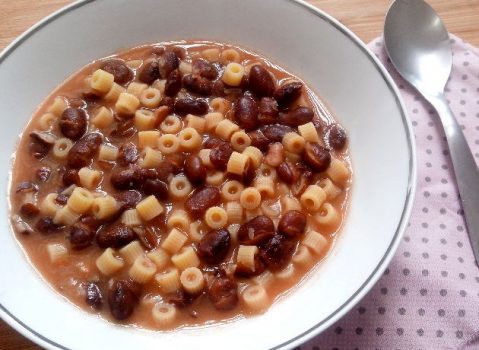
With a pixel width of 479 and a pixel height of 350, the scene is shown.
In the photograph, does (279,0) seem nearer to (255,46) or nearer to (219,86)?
(255,46)

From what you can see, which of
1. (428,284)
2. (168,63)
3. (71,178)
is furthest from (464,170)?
(71,178)

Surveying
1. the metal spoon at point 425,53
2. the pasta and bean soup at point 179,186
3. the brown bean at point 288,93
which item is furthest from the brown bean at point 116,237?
the metal spoon at point 425,53

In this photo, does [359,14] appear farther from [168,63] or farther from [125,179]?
[125,179]

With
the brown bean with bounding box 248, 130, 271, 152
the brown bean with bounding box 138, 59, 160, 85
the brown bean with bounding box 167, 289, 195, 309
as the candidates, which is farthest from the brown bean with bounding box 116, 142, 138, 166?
the brown bean with bounding box 167, 289, 195, 309

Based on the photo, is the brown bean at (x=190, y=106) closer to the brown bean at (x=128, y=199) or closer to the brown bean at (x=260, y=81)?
the brown bean at (x=260, y=81)

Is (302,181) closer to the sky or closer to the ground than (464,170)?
closer to the sky

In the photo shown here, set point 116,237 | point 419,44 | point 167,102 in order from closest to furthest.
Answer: point 116,237, point 167,102, point 419,44
